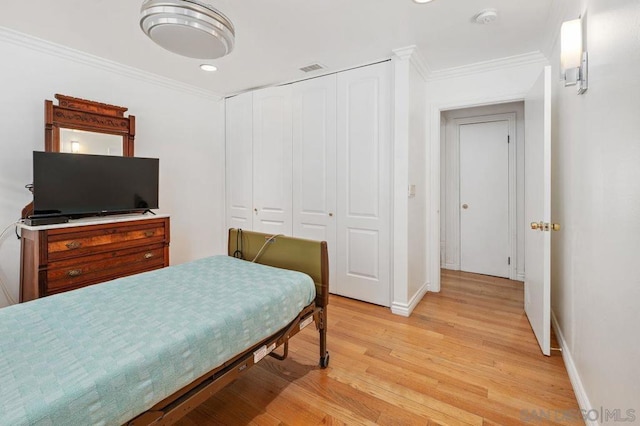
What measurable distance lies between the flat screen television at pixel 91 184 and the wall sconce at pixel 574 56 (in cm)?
353

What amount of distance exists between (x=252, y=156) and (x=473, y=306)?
10.4 feet

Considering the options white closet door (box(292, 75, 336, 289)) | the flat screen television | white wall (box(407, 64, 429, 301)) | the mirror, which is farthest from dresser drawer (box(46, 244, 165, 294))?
white wall (box(407, 64, 429, 301))

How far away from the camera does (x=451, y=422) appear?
5.01ft

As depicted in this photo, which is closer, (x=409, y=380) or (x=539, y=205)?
(x=409, y=380)

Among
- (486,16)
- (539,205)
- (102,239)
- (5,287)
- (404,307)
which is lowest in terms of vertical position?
(404,307)

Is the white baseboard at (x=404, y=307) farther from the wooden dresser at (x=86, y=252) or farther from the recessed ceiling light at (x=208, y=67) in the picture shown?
the recessed ceiling light at (x=208, y=67)

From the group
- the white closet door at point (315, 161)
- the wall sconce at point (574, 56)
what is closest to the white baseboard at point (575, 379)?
the wall sconce at point (574, 56)

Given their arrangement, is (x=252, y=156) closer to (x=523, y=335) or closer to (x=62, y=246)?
(x=62, y=246)

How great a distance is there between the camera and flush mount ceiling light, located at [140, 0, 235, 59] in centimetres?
146

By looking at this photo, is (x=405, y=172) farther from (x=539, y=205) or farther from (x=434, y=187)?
(x=539, y=205)

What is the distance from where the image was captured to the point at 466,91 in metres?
3.15

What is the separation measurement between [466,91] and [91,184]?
3856 millimetres

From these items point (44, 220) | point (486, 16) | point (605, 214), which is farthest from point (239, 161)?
point (605, 214)

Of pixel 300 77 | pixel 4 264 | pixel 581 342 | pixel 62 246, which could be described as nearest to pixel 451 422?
pixel 581 342
